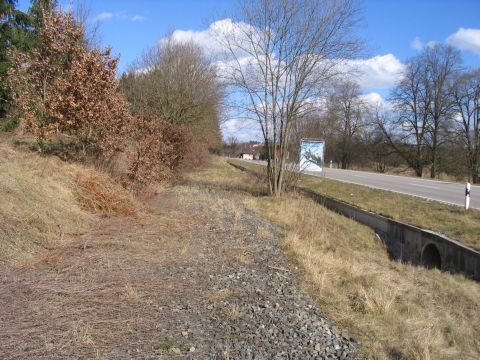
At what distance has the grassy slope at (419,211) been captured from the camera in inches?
466

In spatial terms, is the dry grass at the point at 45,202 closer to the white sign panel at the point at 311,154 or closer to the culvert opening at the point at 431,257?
the culvert opening at the point at 431,257

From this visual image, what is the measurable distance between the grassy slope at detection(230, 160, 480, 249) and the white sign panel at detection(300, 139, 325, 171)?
149 centimetres

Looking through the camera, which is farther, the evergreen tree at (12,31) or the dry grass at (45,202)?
the evergreen tree at (12,31)

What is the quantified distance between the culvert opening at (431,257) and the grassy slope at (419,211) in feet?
1.80

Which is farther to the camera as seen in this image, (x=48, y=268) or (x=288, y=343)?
(x=48, y=268)

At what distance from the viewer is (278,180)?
1788 cm

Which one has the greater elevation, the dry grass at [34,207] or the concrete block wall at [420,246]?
the dry grass at [34,207]

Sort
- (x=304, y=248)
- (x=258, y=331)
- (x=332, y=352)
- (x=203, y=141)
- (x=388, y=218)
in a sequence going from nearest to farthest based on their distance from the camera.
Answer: (x=332, y=352) < (x=258, y=331) < (x=304, y=248) < (x=388, y=218) < (x=203, y=141)

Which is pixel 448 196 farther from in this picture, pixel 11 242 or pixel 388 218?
pixel 11 242

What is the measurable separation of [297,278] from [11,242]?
163 inches

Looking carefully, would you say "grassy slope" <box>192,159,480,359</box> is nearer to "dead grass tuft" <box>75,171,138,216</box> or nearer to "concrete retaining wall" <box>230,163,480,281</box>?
"concrete retaining wall" <box>230,163,480,281</box>

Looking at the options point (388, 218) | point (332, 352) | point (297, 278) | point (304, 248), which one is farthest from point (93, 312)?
point (388, 218)

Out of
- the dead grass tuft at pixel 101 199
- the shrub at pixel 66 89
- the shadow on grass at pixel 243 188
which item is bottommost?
the shadow on grass at pixel 243 188

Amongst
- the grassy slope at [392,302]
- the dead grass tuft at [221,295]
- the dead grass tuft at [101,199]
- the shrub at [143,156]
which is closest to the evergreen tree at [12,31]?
the shrub at [143,156]
